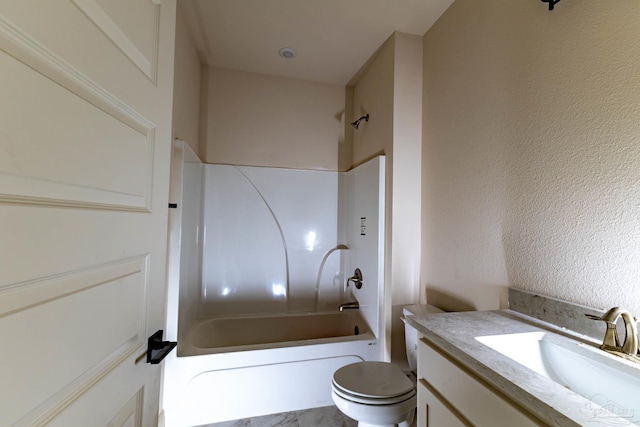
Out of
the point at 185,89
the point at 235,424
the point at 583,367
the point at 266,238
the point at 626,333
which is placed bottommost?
the point at 235,424

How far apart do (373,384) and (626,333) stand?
1.03m

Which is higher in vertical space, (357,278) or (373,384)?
(357,278)

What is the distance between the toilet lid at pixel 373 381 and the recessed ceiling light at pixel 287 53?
94.3 inches

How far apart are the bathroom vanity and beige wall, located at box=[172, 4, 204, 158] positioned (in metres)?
1.83

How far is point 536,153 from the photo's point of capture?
3.68ft

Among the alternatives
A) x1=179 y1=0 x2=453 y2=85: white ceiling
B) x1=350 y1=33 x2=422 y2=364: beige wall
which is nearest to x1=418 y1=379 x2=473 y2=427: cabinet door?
x1=350 y1=33 x2=422 y2=364: beige wall

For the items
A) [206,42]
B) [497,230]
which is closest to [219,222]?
[206,42]

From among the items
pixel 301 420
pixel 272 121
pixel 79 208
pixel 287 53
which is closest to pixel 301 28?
pixel 287 53

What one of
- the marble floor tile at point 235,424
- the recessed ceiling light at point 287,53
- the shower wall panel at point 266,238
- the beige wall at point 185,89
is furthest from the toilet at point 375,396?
the recessed ceiling light at point 287,53

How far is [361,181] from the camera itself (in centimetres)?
232

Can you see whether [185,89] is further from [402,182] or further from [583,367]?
[583,367]

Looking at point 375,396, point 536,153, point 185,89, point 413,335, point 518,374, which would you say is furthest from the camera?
point 185,89

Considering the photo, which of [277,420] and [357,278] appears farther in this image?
[357,278]

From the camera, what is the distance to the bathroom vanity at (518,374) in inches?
23.3
